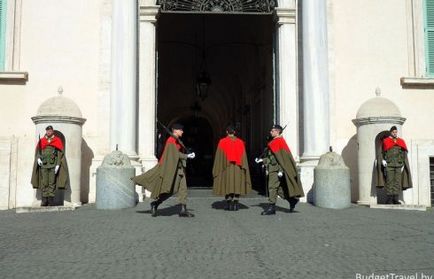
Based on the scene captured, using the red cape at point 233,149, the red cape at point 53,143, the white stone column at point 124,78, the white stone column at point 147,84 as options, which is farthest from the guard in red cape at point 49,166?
the red cape at point 233,149

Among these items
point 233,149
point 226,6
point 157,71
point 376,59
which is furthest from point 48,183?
point 376,59

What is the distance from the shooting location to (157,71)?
1146 cm

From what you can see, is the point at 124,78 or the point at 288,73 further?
the point at 288,73

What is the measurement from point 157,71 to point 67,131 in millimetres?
2850

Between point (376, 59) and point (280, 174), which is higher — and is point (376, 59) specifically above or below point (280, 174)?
above

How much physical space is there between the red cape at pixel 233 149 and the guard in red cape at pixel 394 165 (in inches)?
113

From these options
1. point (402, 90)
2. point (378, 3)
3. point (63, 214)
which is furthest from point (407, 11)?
point (63, 214)

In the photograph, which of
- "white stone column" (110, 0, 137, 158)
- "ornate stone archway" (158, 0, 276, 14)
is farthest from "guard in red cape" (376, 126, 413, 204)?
"white stone column" (110, 0, 137, 158)

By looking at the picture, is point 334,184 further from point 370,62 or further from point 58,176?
point 58,176

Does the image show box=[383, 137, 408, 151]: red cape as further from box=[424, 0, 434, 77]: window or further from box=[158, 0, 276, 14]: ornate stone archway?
box=[158, 0, 276, 14]: ornate stone archway

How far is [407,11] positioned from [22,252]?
408 inches

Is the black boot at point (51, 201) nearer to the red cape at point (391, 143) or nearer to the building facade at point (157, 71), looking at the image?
the building facade at point (157, 71)

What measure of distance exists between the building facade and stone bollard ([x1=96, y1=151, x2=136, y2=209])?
1.20 m

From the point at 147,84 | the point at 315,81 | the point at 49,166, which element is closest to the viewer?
the point at 49,166
